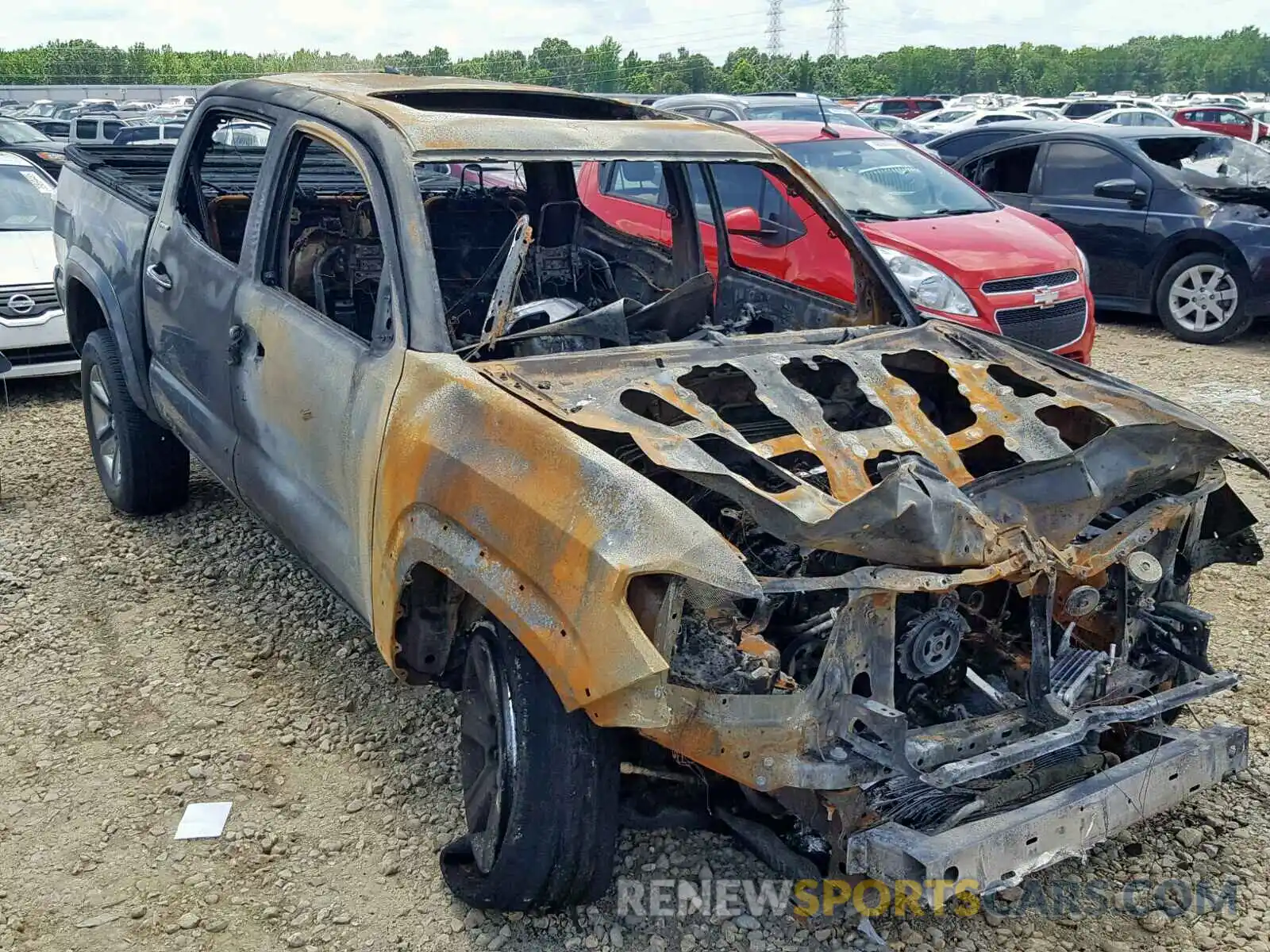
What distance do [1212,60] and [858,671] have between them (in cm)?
10498

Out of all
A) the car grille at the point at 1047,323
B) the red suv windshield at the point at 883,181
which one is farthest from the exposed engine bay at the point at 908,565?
the red suv windshield at the point at 883,181

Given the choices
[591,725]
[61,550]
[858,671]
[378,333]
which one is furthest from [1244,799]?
[61,550]

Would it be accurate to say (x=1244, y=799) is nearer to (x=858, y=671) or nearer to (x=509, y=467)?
(x=858, y=671)

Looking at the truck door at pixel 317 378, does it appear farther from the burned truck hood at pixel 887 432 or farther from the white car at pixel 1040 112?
the white car at pixel 1040 112

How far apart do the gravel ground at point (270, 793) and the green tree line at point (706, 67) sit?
65.9 m

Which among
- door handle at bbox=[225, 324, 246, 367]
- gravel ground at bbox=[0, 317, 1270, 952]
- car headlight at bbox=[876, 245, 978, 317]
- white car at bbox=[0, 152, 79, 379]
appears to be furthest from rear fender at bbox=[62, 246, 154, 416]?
car headlight at bbox=[876, 245, 978, 317]

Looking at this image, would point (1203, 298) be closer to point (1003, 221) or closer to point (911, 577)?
point (1003, 221)

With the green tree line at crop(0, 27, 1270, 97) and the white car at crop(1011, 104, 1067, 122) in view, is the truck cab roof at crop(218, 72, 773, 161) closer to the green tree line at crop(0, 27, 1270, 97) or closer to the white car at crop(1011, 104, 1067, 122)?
the white car at crop(1011, 104, 1067, 122)

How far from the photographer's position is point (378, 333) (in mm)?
3121

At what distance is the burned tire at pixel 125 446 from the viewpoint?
4879mm

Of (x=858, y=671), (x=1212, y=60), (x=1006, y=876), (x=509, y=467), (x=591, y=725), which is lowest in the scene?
(x=1006, y=876)

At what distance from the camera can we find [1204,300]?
891 cm

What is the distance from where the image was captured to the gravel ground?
9.23 feet

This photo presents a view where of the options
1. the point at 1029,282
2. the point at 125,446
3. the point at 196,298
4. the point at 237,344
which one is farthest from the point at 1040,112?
the point at 237,344
